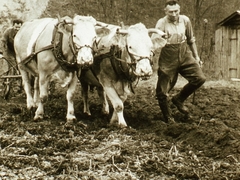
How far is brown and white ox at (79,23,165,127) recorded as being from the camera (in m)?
6.96

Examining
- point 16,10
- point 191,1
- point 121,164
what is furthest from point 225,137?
point 16,10

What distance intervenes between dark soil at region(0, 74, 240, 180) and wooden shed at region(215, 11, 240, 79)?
8284mm

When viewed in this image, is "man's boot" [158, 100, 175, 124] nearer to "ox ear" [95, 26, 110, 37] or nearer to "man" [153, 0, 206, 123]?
"man" [153, 0, 206, 123]

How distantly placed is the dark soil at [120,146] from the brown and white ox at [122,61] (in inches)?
23.5

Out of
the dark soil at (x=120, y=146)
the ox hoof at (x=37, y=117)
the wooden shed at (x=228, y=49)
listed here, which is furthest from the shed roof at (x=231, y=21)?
the ox hoof at (x=37, y=117)

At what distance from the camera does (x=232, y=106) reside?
32.9 ft

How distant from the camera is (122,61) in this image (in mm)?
7273

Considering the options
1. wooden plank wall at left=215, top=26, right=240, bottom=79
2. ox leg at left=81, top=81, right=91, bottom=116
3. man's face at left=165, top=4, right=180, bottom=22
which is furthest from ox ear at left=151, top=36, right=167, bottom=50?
wooden plank wall at left=215, top=26, right=240, bottom=79

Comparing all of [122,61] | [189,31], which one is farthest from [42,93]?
[189,31]

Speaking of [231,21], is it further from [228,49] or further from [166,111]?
[166,111]

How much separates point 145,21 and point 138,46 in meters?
11.8

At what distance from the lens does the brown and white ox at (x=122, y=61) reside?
274 inches

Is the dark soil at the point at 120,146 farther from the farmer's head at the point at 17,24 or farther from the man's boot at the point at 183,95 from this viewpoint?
the farmer's head at the point at 17,24

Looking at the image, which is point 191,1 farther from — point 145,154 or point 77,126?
point 145,154
